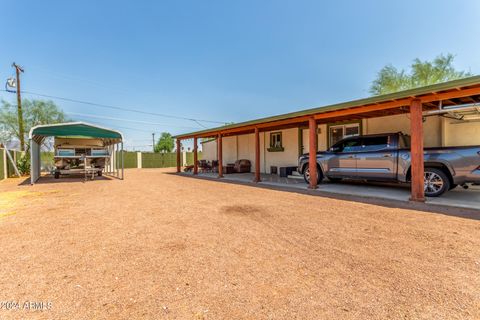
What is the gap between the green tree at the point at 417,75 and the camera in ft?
65.1

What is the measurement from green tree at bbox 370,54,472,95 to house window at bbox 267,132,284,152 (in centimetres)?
1570

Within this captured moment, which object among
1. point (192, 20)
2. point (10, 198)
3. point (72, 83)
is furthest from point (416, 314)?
point (72, 83)

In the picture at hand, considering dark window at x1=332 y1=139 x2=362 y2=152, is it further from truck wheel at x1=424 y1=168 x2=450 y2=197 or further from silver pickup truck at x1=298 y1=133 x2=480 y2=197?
truck wheel at x1=424 y1=168 x2=450 y2=197

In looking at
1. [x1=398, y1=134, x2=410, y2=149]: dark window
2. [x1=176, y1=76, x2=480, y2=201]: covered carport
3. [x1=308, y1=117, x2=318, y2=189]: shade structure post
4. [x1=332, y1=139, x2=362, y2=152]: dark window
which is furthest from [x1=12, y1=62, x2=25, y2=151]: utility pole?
[x1=398, y1=134, x2=410, y2=149]: dark window

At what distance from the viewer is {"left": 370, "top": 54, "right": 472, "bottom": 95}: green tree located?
65.1 ft

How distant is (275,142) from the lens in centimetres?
1327

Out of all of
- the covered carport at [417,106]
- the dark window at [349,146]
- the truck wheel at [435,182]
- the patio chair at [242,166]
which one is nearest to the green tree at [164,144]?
the patio chair at [242,166]

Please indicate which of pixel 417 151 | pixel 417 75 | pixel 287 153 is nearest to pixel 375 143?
pixel 417 151

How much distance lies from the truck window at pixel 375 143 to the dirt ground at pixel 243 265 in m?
2.72

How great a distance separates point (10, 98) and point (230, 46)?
56.3ft

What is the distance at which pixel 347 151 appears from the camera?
25.7ft

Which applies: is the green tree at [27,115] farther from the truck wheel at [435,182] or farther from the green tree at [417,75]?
the green tree at [417,75]

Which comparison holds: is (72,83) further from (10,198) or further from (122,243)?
(122,243)

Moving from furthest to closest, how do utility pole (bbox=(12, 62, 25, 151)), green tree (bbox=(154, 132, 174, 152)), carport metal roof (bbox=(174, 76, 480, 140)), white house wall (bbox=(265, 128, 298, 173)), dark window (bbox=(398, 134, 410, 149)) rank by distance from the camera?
1. green tree (bbox=(154, 132, 174, 152))
2. utility pole (bbox=(12, 62, 25, 151))
3. white house wall (bbox=(265, 128, 298, 173))
4. dark window (bbox=(398, 134, 410, 149))
5. carport metal roof (bbox=(174, 76, 480, 140))
